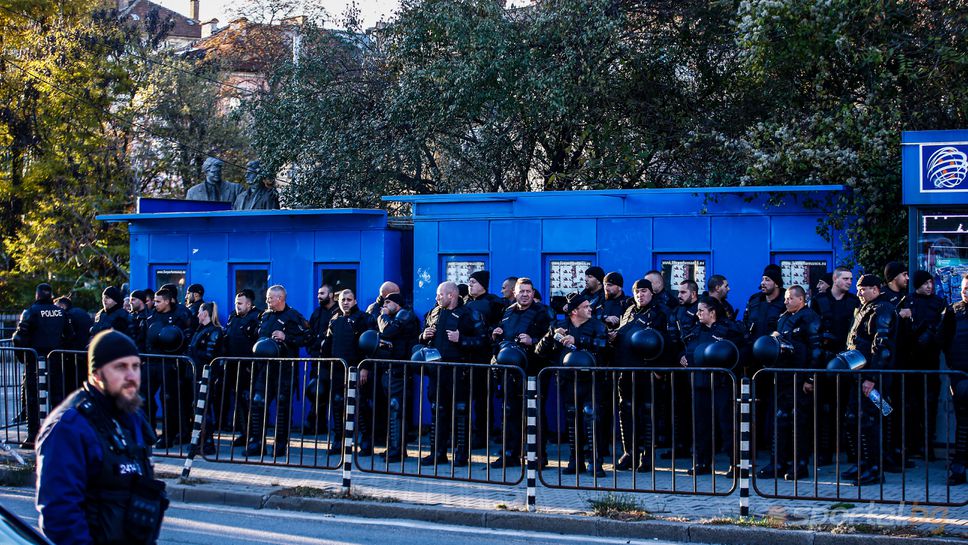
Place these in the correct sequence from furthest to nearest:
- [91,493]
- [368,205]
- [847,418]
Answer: [368,205], [847,418], [91,493]

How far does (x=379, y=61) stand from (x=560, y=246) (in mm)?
9171

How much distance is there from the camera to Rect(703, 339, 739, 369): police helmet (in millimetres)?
10172

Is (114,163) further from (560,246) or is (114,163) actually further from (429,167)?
(560,246)

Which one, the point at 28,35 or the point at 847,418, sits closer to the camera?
the point at 847,418

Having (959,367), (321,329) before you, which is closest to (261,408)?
(321,329)

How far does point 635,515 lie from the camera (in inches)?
355

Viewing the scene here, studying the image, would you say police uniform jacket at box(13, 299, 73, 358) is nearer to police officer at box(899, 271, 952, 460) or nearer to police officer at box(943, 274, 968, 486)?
police officer at box(899, 271, 952, 460)

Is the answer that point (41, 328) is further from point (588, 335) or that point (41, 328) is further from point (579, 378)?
point (579, 378)

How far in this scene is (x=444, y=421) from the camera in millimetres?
11078

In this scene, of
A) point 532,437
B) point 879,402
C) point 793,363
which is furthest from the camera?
point 793,363

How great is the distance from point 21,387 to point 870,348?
9897 mm

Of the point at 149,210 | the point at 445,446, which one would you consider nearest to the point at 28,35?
the point at 149,210

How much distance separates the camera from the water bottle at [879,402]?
9.29 metres

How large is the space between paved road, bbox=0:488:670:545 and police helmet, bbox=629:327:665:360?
282 cm
